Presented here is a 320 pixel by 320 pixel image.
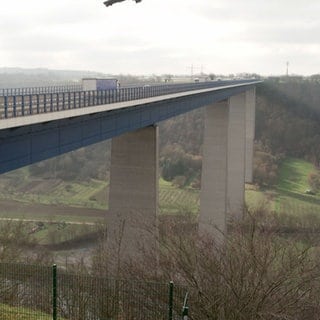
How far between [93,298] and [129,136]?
12589mm

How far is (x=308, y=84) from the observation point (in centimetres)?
8875

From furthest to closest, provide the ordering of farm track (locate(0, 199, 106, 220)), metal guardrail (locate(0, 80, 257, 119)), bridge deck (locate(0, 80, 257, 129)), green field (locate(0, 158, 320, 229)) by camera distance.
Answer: farm track (locate(0, 199, 106, 220)), green field (locate(0, 158, 320, 229)), metal guardrail (locate(0, 80, 257, 119)), bridge deck (locate(0, 80, 257, 129))

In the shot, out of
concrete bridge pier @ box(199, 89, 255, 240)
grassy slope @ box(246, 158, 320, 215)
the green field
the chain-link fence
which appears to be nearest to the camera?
the chain-link fence

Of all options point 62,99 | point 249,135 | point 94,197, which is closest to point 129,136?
point 62,99

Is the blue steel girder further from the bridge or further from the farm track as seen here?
the farm track

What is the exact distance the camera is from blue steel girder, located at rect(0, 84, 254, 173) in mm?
11430

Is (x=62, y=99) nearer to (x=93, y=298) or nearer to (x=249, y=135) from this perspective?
(x=93, y=298)

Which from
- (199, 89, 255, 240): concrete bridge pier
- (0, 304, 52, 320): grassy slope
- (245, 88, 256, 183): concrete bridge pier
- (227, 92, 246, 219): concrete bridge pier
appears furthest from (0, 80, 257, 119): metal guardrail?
(245, 88, 256, 183): concrete bridge pier

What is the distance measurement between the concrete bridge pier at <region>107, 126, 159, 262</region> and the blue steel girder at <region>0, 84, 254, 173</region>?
5.40 ft

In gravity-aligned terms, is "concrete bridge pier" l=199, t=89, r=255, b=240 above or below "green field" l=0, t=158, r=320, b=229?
above

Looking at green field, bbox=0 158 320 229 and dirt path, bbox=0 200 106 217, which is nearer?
green field, bbox=0 158 320 229

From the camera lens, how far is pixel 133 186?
2350 centimetres

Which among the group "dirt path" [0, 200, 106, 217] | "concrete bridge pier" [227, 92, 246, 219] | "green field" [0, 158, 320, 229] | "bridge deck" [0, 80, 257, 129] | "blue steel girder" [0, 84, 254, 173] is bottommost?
"dirt path" [0, 200, 106, 217]

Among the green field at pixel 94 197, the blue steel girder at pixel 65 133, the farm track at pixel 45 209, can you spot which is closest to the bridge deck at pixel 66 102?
the blue steel girder at pixel 65 133
